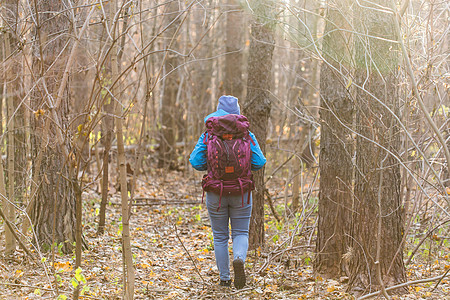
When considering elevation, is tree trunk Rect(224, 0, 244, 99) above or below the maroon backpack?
above

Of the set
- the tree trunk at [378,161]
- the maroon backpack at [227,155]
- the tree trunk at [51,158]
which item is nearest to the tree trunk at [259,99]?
the maroon backpack at [227,155]

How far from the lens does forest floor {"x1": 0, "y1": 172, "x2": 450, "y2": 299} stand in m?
4.64

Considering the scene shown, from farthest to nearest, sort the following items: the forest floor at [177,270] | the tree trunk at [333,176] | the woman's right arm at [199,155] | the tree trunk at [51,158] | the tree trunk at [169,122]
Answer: the tree trunk at [169,122], the tree trunk at [51,158], the tree trunk at [333,176], the woman's right arm at [199,155], the forest floor at [177,270]

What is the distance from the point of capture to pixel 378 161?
4.34 metres

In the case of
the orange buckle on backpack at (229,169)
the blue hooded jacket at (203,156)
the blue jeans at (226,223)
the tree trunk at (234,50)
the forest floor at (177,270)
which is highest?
the tree trunk at (234,50)

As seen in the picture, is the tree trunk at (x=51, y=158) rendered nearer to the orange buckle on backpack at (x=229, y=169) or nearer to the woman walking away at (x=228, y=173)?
the woman walking away at (x=228, y=173)

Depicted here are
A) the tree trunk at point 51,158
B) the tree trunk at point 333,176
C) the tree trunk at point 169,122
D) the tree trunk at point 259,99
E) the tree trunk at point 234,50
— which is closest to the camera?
the tree trunk at point 333,176

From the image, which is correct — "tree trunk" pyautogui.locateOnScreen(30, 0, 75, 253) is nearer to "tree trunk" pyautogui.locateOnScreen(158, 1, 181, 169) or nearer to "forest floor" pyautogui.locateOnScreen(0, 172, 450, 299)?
"forest floor" pyautogui.locateOnScreen(0, 172, 450, 299)

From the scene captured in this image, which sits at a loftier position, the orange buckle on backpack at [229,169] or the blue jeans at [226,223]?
the orange buckle on backpack at [229,169]

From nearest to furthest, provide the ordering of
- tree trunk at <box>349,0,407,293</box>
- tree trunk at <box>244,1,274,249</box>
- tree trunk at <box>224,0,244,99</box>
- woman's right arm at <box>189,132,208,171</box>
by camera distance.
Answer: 1. tree trunk at <box>349,0,407,293</box>
2. woman's right arm at <box>189,132,208,171</box>
3. tree trunk at <box>244,1,274,249</box>
4. tree trunk at <box>224,0,244,99</box>

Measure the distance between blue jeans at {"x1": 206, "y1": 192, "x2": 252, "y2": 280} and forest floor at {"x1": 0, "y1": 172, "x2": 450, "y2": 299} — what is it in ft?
0.94

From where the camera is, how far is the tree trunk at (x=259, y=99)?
6492 mm

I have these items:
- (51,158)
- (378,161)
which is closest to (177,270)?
(51,158)

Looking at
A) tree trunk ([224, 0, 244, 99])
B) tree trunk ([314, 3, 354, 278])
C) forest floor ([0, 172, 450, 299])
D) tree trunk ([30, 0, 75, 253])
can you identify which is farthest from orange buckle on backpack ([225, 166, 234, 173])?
tree trunk ([224, 0, 244, 99])
